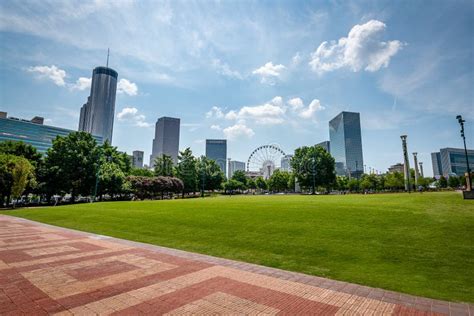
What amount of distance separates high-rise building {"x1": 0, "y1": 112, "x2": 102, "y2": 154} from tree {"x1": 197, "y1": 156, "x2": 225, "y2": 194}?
77.4 metres

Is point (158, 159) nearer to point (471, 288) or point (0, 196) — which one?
point (0, 196)

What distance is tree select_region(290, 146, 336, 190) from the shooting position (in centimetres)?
8431

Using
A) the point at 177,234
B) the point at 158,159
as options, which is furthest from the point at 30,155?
the point at 177,234

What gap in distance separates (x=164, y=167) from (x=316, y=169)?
5125 centimetres

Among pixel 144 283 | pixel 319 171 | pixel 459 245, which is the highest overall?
pixel 319 171

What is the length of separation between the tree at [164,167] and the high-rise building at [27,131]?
69091 millimetres

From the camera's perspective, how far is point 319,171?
84.9 metres

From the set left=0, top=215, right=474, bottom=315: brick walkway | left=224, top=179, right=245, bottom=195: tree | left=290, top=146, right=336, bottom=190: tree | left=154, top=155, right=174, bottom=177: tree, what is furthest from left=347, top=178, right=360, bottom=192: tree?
left=0, top=215, right=474, bottom=315: brick walkway

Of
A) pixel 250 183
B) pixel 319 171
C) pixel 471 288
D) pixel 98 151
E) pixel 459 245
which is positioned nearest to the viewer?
pixel 471 288

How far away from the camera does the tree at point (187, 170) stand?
8075 centimetres

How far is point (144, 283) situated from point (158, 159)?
277ft

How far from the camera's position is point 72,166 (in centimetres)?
5056

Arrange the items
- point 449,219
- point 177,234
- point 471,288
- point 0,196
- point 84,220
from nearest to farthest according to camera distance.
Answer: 1. point 471,288
2. point 449,219
3. point 177,234
4. point 84,220
5. point 0,196

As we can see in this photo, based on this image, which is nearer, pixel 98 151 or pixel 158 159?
pixel 98 151
